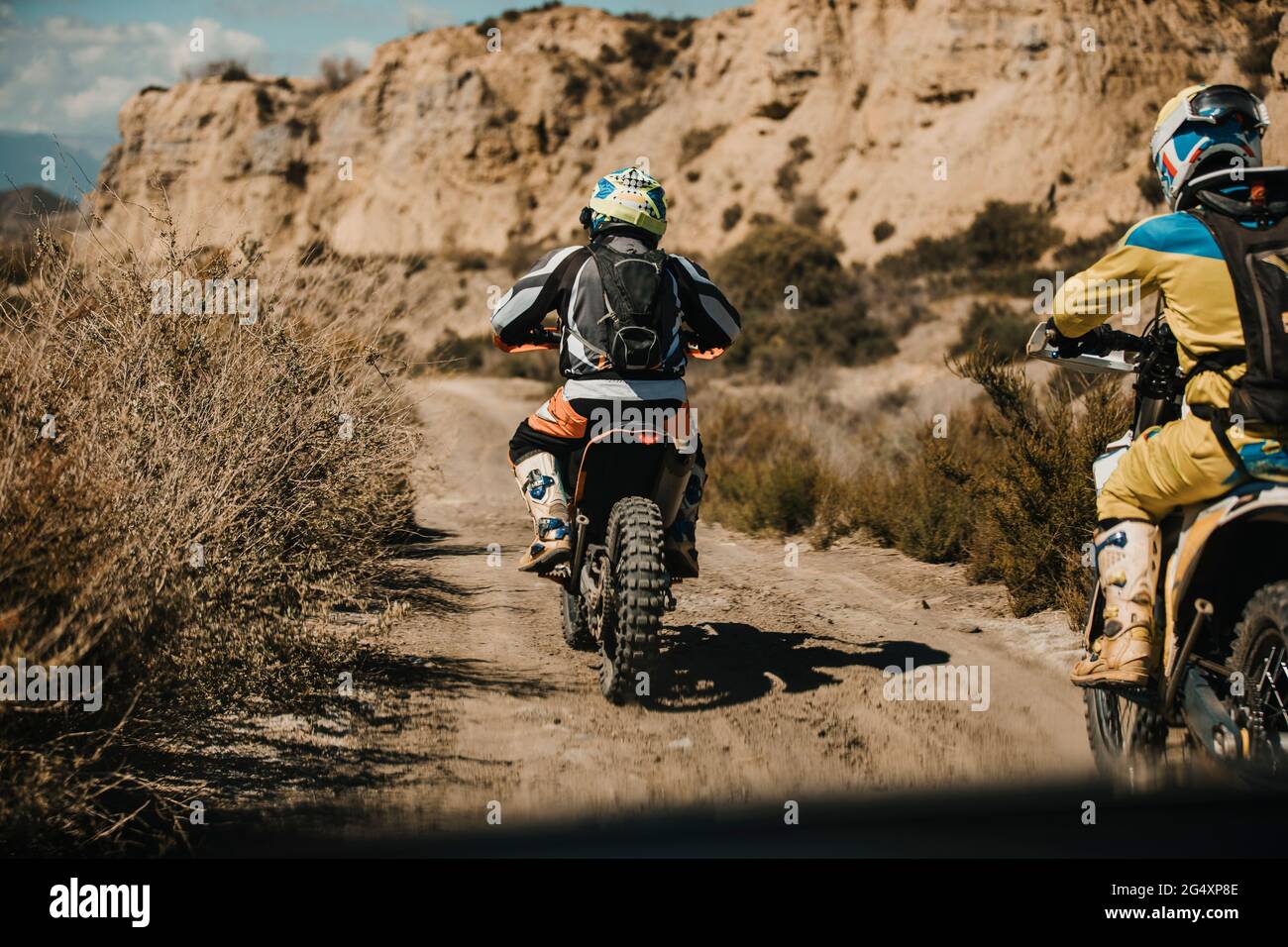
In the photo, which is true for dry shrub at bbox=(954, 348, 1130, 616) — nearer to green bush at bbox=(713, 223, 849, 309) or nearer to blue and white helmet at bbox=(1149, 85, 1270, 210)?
blue and white helmet at bbox=(1149, 85, 1270, 210)

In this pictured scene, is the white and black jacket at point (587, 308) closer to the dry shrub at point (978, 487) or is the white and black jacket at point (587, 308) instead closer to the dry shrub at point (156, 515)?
the dry shrub at point (156, 515)

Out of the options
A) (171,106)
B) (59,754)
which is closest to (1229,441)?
(59,754)

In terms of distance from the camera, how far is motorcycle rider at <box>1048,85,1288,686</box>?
3887mm

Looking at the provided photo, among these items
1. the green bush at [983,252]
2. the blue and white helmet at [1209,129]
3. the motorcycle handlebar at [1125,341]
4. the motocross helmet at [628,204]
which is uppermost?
the green bush at [983,252]

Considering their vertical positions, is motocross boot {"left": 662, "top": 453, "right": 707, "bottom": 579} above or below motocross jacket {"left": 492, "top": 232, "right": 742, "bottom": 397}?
below

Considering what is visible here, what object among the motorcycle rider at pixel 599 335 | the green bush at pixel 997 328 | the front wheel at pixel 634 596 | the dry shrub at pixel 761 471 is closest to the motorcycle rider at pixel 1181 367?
the front wheel at pixel 634 596

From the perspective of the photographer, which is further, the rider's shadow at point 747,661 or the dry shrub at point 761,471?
the dry shrub at point 761,471

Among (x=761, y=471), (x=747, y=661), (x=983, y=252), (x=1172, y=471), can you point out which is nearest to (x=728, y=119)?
(x=983, y=252)

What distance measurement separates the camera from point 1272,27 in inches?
1452

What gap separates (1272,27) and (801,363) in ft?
67.0

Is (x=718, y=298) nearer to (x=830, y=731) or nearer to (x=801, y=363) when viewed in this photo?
(x=830, y=731)

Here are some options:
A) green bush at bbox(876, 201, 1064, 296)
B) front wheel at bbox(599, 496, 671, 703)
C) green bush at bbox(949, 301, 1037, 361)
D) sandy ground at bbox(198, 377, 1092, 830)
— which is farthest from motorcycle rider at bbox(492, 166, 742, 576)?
green bush at bbox(876, 201, 1064, 296)

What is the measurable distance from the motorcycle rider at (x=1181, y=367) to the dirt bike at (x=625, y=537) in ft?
6.49

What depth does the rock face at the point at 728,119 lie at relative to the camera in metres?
38.8
